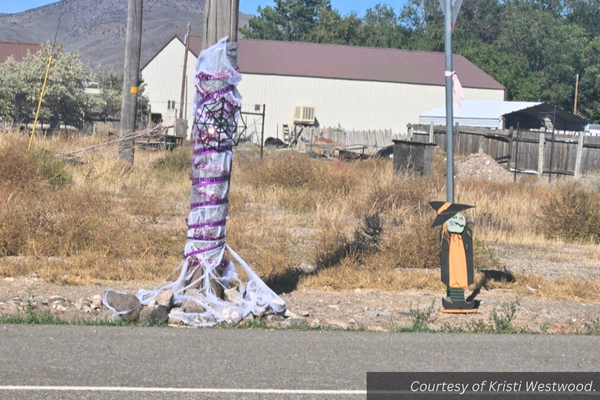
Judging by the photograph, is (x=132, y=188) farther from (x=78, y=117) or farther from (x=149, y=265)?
(x=78, y=117)

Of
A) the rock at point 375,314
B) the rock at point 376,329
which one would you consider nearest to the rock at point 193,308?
the rock at point 376,329

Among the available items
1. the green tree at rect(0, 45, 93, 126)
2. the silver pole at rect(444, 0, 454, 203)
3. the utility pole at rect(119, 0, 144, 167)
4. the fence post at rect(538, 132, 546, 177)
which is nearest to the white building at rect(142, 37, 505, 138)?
the green tree at rect(0, 45, 93, 126)

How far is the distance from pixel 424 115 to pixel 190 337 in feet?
145

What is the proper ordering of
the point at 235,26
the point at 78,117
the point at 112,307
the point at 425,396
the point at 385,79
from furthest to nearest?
the point at 385,79
the point at 78,117
the point at 235,26
the point at 112,307
the point at 425,396

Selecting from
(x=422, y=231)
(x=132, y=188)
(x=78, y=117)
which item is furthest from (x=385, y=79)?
(x=422, y=231)

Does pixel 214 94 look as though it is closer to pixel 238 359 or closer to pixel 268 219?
pixel 238 359

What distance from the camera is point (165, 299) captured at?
820 centimetres

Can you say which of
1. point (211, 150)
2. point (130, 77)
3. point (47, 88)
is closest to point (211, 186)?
point (211, 150)

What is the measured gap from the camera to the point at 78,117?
39.0 meters

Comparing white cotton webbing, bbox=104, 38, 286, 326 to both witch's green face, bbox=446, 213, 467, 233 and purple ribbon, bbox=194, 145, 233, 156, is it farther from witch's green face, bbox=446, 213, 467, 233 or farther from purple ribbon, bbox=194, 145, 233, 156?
witch's green face, bbox=446, 213, 467, 233

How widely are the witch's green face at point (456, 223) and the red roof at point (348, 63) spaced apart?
154 ft

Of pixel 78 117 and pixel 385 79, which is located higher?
pixel 385 79

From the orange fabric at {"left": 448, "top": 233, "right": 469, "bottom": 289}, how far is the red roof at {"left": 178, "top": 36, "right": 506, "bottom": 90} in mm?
46996

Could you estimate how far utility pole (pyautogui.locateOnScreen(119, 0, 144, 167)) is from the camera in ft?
63.4
